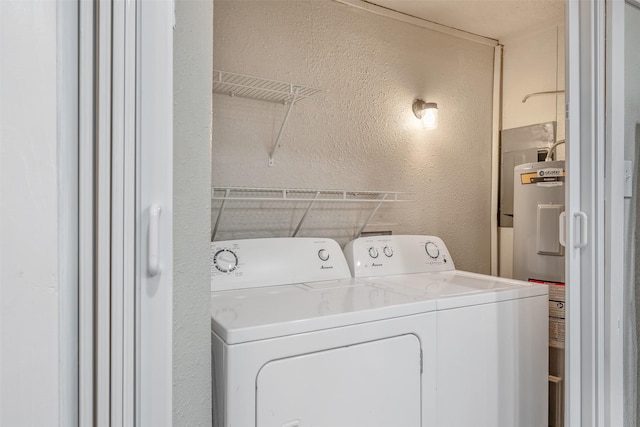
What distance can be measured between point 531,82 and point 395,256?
5.25ft

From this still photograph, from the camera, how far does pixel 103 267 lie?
672 millimetres

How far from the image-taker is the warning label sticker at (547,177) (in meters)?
2.07

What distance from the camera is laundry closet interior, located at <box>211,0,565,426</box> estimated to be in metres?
1.91

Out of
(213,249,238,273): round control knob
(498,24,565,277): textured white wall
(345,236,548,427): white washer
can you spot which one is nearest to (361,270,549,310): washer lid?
(345,236,548,427): white washer

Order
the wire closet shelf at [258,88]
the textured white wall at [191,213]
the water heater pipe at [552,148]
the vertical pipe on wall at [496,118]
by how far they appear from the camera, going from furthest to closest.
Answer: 1. the vertical pipe on wall at [496,118]
2. the water heater pipe at [552,148]
3. the wire closet shelf at [258,88]
4. the textured white wall at [191,213]

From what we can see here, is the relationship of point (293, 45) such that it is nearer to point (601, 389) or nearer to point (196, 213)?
point (196, 213)

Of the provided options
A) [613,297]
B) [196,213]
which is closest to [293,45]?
[196,213]

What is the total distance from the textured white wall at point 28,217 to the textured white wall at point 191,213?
222 millimetres

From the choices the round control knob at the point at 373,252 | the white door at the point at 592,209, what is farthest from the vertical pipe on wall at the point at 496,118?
the white door at the point at 592,209

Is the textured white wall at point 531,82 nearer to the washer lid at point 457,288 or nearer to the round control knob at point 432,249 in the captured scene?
the round control knob at point 432,249

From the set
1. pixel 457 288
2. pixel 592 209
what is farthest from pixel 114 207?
pixel 592 209

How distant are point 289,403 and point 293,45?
1676mm

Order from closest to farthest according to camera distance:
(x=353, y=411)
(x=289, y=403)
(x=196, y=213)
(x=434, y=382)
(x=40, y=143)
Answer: (x=40, y=143), (x=196, y=213), (x=289, y=403), (x=353, y=411), (x=434, y=382)

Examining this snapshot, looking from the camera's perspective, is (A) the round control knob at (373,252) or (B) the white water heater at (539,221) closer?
(A) the round control knob at (373,252)
